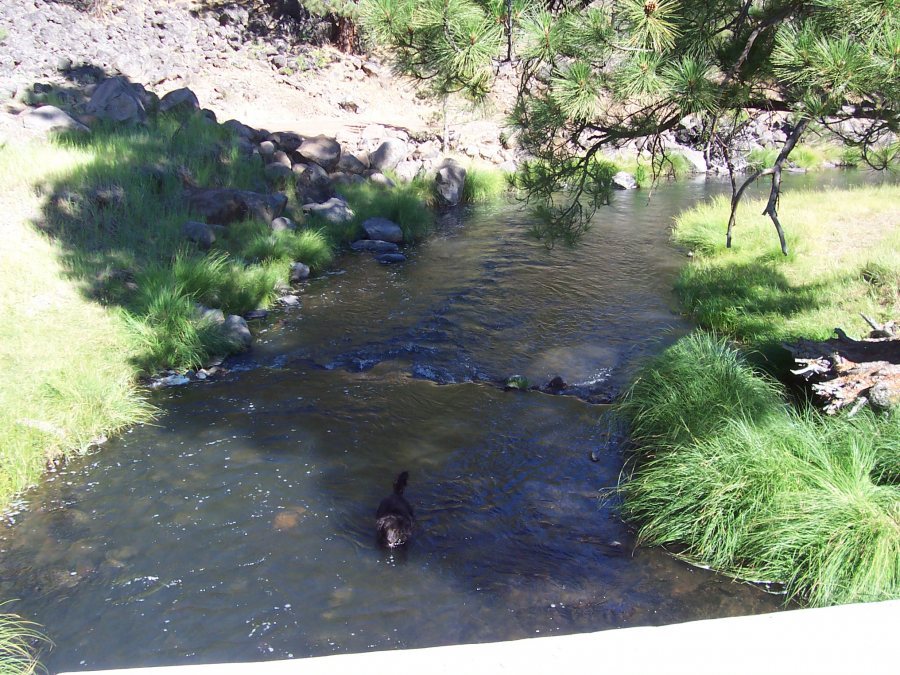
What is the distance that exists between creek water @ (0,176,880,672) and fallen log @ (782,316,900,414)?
5.36 ft

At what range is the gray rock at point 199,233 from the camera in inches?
379

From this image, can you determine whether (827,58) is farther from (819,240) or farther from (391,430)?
(819,240)

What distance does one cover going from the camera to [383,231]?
12.9 metres

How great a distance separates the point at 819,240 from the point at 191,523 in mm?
10098

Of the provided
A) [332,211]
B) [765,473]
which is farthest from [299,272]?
[765,473]

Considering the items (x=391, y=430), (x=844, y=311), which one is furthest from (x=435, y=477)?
(x=844, y=311)

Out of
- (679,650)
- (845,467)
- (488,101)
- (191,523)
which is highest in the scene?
(488,101)

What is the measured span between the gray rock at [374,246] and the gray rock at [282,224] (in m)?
1.23

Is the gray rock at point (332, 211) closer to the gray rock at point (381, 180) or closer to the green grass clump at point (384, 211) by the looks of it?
the green grass clump at point (384, 211)

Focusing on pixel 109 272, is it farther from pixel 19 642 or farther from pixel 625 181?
pixel 625 181

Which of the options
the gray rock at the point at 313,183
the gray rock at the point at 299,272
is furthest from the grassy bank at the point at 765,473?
the gray rock at the point at 313,183

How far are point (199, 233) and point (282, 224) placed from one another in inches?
76.4

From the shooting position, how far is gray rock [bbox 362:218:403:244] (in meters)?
12.8

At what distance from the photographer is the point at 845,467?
4109 millimetres
